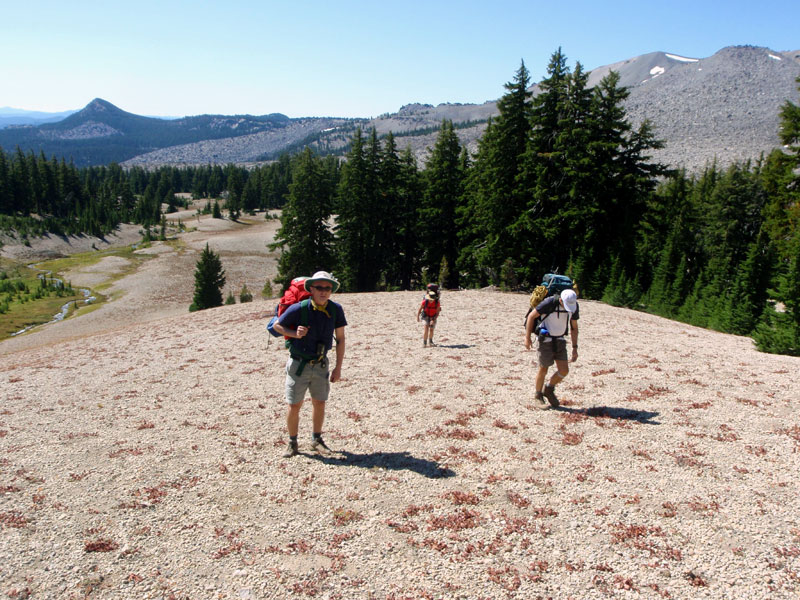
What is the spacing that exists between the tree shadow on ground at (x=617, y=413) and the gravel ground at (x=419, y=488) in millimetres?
54

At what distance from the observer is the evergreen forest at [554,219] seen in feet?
94.7

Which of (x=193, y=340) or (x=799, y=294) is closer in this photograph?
(x=799, y=294)

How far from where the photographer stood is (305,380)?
748cm

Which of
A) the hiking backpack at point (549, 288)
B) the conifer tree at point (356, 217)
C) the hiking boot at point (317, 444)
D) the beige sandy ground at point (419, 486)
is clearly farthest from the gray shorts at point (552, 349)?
the conifer tree at point (356, 217)

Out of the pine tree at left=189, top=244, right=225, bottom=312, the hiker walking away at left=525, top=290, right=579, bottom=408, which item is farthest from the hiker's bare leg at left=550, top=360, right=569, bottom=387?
the pine tree at left=189, top=244, right=225, bottom=312

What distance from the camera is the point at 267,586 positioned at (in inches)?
199

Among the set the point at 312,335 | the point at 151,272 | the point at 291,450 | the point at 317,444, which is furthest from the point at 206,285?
the point at 312,335

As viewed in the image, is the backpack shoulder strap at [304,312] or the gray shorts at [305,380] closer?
the backpack shoulder strap at [304,312]

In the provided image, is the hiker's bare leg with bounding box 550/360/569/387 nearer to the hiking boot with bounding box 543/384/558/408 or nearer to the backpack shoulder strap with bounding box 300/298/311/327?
the hiking boot with bounding box 543/384/558/408

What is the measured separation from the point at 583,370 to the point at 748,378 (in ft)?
13.0

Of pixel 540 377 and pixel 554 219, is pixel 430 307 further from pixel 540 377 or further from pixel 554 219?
pixel 554 219

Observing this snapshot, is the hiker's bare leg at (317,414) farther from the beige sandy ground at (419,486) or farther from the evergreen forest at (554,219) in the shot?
the evergreen forest at (554,219)

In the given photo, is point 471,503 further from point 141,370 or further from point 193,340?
point 193,340

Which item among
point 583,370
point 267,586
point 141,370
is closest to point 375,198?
point 141,370
